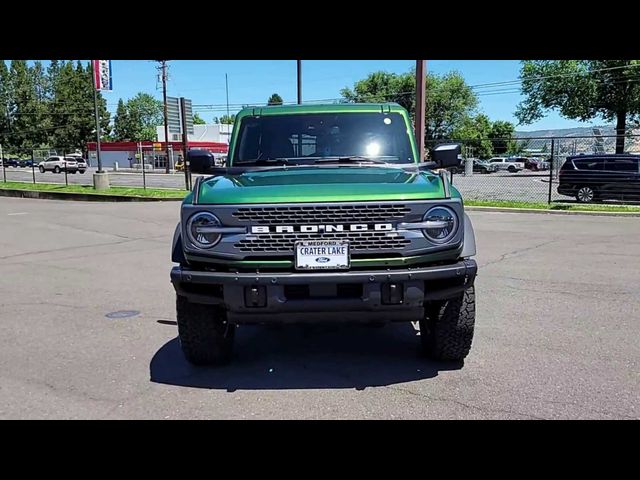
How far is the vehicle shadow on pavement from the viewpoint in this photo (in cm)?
432

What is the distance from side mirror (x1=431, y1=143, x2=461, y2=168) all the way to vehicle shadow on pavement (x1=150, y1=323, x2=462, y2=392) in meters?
1.66

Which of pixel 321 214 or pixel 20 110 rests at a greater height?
pixel 20 110

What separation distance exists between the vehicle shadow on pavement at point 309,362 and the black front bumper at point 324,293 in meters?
0.67

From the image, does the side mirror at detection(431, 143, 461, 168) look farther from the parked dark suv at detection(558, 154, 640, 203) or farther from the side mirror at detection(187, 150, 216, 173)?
the parked dark suv at detection(558, 154, 640, 203)

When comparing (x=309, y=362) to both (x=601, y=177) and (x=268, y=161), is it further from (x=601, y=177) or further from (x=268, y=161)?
(x=601, y=177)

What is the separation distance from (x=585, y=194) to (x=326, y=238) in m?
18.7

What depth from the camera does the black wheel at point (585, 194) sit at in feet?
65.2

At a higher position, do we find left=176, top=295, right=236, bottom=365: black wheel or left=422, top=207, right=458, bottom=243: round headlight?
left=422, top=207, right=458, bottom=243: round headlight

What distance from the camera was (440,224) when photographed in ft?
12.8

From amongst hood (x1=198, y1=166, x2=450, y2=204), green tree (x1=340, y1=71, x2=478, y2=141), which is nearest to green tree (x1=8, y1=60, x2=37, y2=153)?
green tree (x1=340, y1=71, x2=478, y2=141)

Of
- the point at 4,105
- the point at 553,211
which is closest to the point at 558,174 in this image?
the point at 553,211

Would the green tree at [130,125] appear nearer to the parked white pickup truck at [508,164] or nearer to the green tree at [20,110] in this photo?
the green tree at [20,110]
